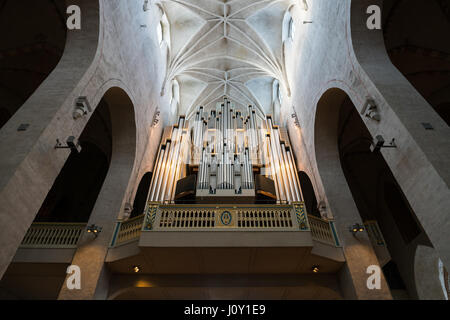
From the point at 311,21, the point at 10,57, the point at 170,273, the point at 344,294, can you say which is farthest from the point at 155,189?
the point at 311,21

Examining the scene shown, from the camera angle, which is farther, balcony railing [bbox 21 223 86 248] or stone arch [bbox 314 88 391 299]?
balcony railing [bbox 21 223 86 248]

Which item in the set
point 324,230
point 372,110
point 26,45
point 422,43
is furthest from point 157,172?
point 422,43

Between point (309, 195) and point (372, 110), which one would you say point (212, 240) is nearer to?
point (372, 110)

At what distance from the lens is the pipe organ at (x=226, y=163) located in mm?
10797

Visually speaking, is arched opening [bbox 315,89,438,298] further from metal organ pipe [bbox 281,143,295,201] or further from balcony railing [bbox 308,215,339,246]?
balcony railing [bbox 308,215,339,246]

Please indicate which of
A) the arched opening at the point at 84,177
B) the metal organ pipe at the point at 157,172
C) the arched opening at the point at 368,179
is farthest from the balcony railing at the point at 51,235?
the arched opening at the point at 368,179

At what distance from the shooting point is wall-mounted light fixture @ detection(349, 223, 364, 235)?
312 inches

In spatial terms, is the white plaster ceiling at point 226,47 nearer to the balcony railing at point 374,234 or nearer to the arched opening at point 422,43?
the arched opening at point 422,43

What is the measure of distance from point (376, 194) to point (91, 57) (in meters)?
12.9

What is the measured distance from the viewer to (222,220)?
7598mm

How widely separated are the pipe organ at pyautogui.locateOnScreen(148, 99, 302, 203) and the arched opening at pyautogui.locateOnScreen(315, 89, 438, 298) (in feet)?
6.46

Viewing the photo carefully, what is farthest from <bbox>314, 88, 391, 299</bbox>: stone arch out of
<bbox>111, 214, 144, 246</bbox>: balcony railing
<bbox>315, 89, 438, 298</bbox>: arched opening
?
<bbox>111, 214, 144, 246</bbox>: balcony railing

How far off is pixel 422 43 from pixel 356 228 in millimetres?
7157
